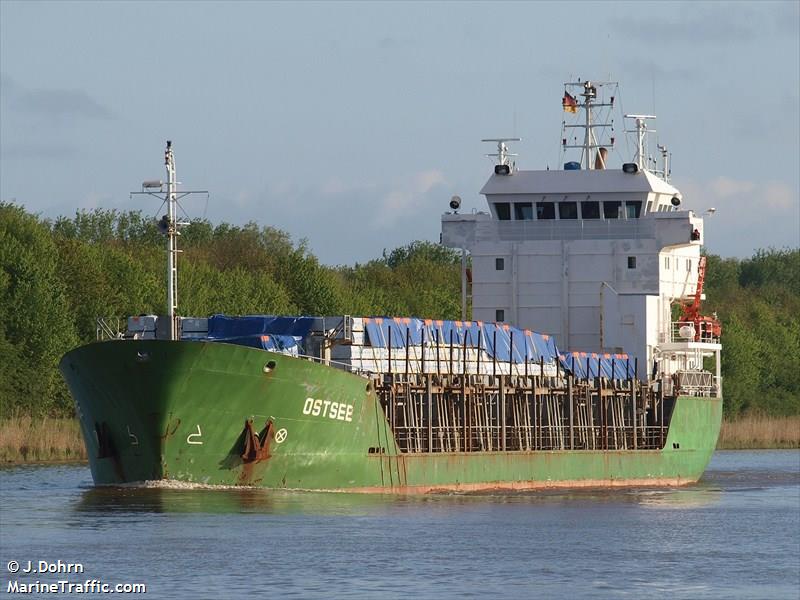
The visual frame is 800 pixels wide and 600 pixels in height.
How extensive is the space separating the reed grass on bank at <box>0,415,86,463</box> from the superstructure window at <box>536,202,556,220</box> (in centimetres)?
2005

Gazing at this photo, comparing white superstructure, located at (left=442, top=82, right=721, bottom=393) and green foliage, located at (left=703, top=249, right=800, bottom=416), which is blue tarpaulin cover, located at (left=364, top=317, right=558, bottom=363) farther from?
green foliage, located at (left=703, top=249, right=800, bottom=416)

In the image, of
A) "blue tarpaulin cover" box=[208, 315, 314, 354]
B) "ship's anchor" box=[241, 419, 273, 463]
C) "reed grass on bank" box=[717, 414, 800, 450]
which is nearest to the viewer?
"ship's anchor" box=[241, 419, 273, 463]

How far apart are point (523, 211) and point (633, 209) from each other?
4.13 metres

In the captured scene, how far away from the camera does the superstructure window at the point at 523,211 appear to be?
71.5m

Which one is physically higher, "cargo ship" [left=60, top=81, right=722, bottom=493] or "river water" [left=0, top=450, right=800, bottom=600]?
"cargo ship" [left=60, top=81, right=722, bottom=493]

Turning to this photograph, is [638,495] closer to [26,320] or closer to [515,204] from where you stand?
[515,204]

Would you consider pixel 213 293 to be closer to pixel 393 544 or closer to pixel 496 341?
pixel 496 341

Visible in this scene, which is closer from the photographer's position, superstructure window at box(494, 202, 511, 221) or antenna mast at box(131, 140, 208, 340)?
antenna mast at box(131, 140, 208, 340)

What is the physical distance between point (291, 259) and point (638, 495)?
56908 millimetres

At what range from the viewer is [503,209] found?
2822 inches

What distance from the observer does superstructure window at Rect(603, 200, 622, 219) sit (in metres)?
71.4

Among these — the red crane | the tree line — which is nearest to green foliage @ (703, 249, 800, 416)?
the tree line

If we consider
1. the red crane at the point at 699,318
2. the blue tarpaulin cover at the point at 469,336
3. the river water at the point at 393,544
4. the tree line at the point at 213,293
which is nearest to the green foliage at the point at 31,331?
the tree line at the point at 213,293

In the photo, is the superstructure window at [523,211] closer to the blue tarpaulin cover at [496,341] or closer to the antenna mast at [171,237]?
the blue tarpaulin cover at [496,341]
